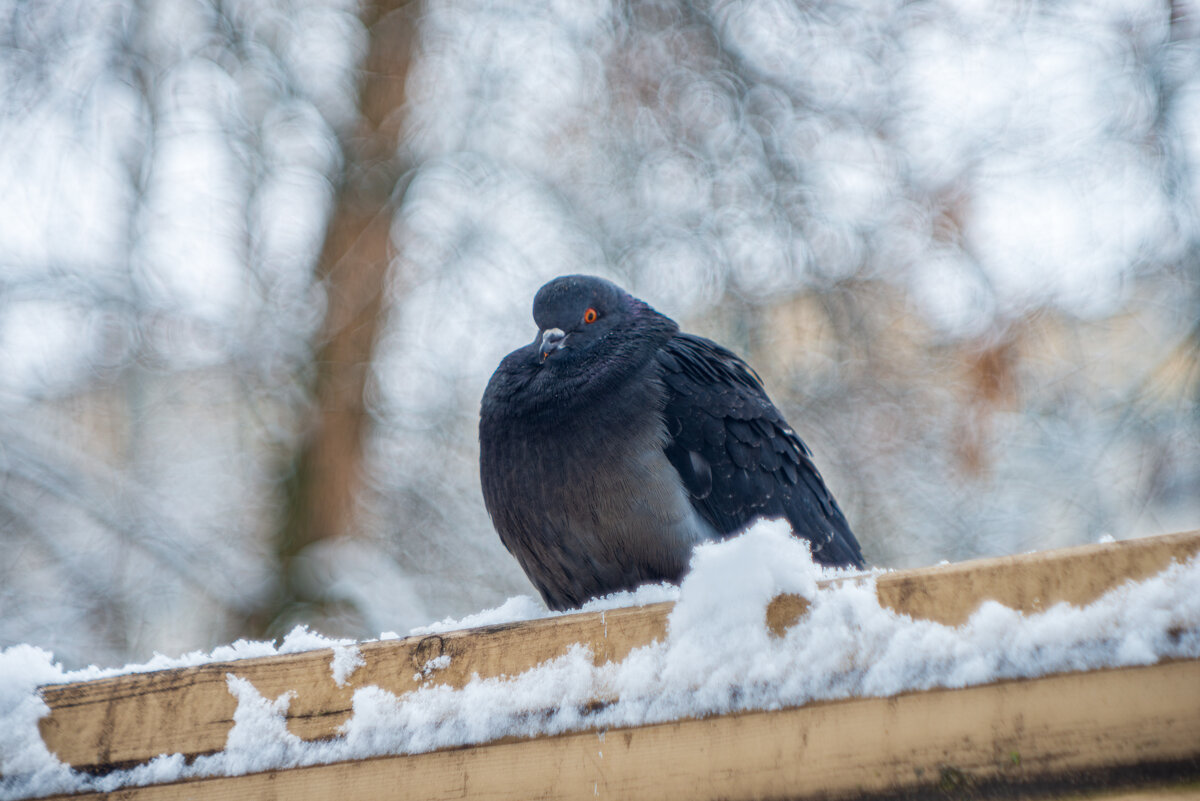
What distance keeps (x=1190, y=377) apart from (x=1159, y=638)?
3.59m

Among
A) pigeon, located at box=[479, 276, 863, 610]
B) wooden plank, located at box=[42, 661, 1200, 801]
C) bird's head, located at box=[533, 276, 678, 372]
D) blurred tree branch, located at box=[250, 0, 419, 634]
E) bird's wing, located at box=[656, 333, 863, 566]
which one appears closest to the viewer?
wooden plank, located at box=[42, 661, 1200, 801]

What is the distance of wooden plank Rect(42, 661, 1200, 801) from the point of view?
109 cm

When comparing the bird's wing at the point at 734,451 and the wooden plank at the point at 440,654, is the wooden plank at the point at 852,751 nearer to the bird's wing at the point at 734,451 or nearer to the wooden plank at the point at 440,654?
the wooden plank at the point at 440,654

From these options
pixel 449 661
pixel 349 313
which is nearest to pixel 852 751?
pixel 449 661

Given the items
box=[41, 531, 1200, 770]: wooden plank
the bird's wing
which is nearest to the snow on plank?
box=[41, 531, 1200, 770]: wooden plank

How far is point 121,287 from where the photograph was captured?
5.19 metres

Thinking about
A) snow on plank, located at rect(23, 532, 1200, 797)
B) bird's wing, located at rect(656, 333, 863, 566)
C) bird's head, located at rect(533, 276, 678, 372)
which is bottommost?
bird's wing, located at rect(656, 333, 863, 566)

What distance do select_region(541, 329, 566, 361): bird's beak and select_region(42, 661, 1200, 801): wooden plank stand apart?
55.7 inches

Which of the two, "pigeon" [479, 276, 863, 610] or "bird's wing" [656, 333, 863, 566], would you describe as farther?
"bird's wing" [656, 333, 863, 566]

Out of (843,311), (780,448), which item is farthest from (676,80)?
(780,448)

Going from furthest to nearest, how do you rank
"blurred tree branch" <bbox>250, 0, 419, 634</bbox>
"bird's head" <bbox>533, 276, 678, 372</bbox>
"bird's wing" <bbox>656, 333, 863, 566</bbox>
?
"blurred tree branch" <bbox>250, 0, 419, 634</bbox> → "bird's head" <bbox>533, 276, 678, 372</bbox> → "bird's wing" <bbox>656, 333, 863, 566</bbox>

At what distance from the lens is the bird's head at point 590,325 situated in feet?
8.70

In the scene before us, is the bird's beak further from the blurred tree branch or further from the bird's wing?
the blurred tree branch

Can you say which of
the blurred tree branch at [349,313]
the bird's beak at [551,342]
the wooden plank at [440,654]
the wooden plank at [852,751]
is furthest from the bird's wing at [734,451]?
the blurred tree branch at [349,313]
